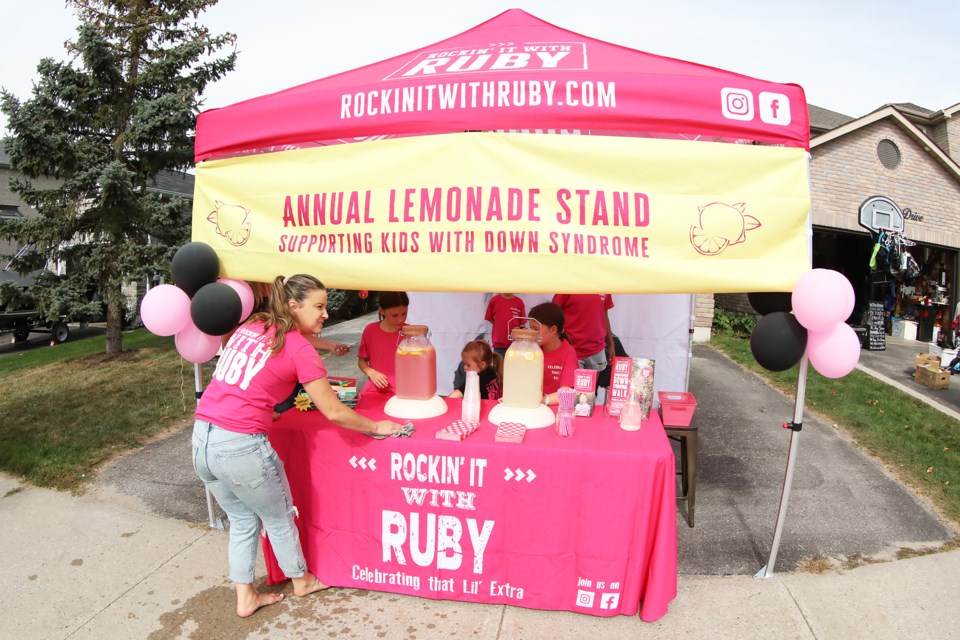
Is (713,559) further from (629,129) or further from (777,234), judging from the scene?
(629,129)

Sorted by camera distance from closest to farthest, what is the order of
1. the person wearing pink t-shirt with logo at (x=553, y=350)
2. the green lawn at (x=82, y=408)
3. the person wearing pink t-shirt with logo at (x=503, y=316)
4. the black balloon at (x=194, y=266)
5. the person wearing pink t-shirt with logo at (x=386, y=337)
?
the black balloon at (x=194, y=266) < the person wearing pink t-shirt with logo at (x=553, y=350) < the person wearing pink t-shirt with logo at (x=386, y=337) < the green lawn at (x=82, y=408) < the person wearing pink t-shirt with logo at (x=503, y=316)

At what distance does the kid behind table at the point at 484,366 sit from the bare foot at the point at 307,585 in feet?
4.43

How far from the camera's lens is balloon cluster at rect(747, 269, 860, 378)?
2779mm

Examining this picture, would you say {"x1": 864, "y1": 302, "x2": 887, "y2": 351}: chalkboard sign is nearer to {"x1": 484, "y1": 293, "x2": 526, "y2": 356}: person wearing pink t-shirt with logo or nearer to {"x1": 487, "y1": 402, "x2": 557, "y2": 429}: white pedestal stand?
{"x1": 484, "y1": 293, "x2": 526, "y2": 356}: person wearing pink t-shirt with logo

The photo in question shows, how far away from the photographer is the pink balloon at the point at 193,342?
3.61 metres

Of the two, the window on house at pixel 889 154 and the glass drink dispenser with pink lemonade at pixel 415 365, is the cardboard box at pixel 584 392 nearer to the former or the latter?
the glass drink dispenser with pink lemonade at pixel 415 365

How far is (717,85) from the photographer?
116 inches

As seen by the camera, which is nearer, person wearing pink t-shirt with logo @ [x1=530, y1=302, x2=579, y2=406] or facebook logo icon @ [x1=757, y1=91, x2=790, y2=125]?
facebook logo icon @ [x1=757, y1=91, x2=790, y2=125]

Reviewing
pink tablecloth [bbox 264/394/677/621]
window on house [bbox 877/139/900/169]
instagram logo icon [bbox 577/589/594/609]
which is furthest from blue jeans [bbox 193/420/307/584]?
window on house [bbox 877/139/900/169]

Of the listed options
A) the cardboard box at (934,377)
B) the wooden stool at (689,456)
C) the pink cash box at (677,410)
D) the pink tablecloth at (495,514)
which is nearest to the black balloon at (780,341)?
the pink tablecloth at (495,514)

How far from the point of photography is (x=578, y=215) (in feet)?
9.65

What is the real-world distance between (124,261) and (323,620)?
9503 millimetres

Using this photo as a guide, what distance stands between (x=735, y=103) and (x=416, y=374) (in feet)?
7.33

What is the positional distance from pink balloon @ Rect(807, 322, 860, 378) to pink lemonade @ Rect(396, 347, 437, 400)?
203cm
